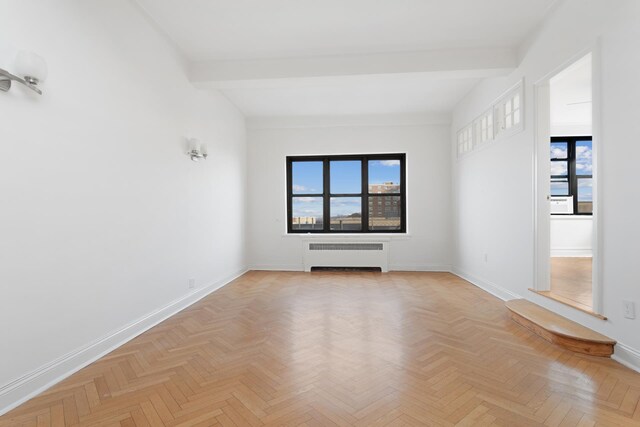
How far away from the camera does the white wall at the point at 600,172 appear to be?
2068 mm

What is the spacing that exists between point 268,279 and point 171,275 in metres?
1.90

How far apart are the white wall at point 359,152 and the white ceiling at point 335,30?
1.52 m

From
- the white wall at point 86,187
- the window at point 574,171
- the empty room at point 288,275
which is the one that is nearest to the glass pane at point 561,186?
the window at point 574,171

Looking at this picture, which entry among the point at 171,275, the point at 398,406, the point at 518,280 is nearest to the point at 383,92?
the point at 518,280

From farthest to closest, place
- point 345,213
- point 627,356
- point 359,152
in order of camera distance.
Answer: point 345,213 < point 359,152 < point 627,356

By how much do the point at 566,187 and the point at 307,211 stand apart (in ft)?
17.1

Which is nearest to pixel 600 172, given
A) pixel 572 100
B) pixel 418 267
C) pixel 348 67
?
pixel 348 67

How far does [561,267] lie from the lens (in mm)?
4730

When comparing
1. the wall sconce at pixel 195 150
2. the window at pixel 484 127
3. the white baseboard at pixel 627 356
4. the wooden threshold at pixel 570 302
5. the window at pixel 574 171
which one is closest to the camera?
the white baseboard at pixel 627 356

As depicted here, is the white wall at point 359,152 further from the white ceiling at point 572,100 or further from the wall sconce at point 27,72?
the wall sconce at point 27,72

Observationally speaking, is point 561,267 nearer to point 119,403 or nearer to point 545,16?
point 545,16

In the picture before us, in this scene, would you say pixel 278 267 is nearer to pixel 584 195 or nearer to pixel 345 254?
pixel 345 254

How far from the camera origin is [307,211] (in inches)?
239

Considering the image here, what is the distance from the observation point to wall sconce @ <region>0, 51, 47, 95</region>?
162 centimetres
